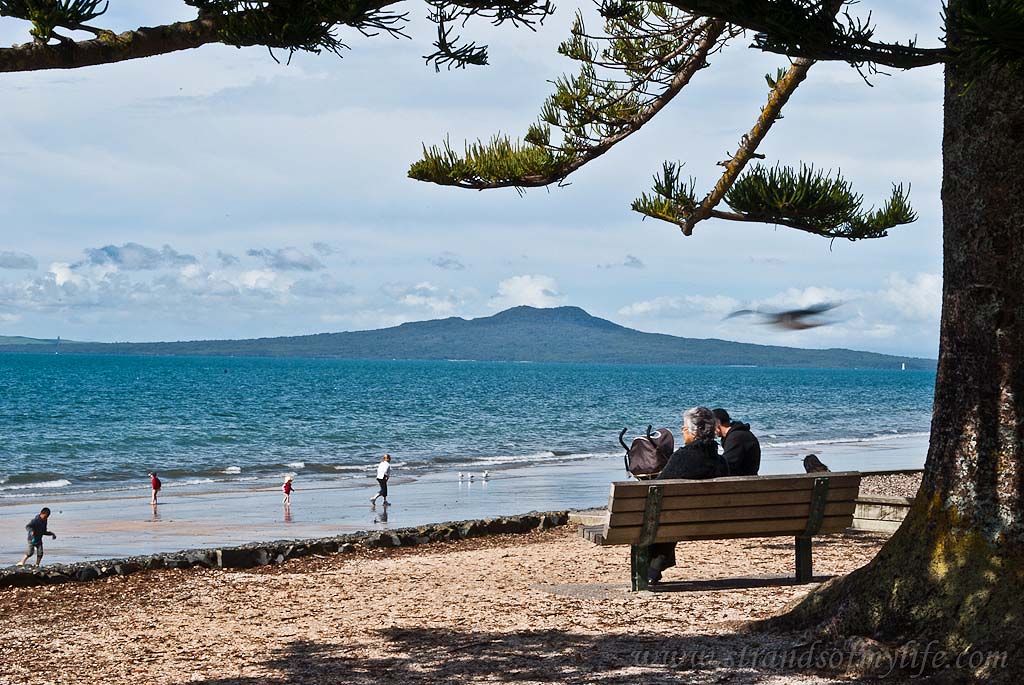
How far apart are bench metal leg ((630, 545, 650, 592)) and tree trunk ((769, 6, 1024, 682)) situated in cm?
196

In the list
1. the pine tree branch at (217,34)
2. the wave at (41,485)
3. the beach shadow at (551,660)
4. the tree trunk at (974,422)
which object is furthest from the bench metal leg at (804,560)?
the wave at (41,485)

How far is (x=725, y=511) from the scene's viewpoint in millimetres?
7637

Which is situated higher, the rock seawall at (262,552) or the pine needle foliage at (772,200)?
the pine needle foliage at (772,200)

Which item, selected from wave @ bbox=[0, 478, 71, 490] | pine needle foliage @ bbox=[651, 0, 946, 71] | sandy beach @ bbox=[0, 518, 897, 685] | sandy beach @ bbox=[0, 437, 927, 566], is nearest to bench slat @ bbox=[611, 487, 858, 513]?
sandy beach @ bbox=[0, 518, 897, 685]

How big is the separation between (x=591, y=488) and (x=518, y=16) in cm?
1923

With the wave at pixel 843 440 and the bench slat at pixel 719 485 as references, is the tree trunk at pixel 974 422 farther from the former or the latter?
the wave at pixel 843 440

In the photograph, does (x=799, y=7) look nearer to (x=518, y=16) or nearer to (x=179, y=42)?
(x=518, y=16)

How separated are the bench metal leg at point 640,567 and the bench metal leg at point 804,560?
1124 millimetres

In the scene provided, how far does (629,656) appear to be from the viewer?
5859 millimetres

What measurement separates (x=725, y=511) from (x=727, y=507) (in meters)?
0.03

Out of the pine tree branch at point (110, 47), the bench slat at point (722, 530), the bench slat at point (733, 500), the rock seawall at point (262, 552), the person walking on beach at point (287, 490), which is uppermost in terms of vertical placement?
the pine tree branch at point (110, 47)

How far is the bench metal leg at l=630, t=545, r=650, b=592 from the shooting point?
7.72 metres

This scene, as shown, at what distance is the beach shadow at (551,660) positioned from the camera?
550cm

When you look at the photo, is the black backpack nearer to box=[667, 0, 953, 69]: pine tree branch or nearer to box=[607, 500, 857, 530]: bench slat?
box=[607, 500, 857, 530]: bench slat
